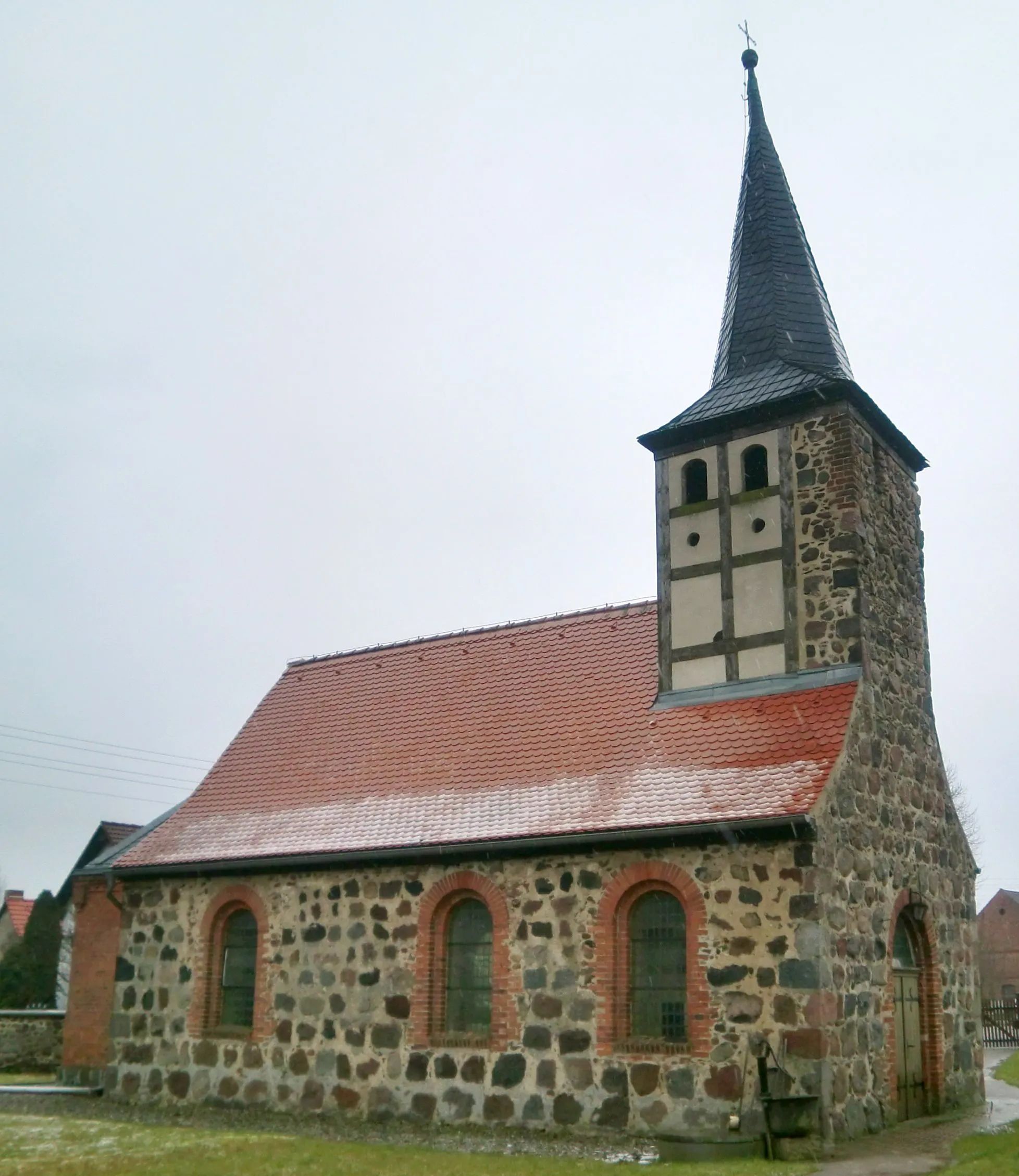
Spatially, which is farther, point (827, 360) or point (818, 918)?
point (827, 360)

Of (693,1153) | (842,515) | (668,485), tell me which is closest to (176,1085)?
(693,1153)

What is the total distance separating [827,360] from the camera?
17375 millimetres

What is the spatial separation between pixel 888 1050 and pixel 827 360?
353 inches

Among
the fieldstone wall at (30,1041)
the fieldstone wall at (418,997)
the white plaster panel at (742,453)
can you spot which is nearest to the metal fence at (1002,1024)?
the white plaster panel at (742,453)

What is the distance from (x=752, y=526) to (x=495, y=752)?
4.65 meters

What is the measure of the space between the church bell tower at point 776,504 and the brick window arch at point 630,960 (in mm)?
3023

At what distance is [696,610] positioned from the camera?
16.7m

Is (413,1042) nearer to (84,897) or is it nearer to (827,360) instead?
(84,897)

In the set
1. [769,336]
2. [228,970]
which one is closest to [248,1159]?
[228,970]

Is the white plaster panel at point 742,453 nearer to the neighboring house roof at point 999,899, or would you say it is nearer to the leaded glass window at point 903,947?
the leaded glass window at point 903,947

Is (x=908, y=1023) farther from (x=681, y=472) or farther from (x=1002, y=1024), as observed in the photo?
(x=1002, y=1024)

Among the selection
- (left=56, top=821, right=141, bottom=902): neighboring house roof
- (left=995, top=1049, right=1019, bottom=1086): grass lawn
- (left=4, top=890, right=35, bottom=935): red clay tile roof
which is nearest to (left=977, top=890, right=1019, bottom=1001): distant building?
(left=995, top=1049, right=1019, bottom=1086): grass lawn

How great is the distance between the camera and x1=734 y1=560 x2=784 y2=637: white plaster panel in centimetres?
1602

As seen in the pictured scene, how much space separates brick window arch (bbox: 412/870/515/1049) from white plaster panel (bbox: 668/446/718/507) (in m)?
5.83
